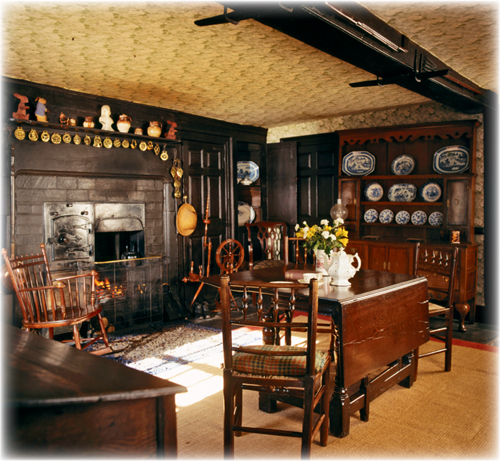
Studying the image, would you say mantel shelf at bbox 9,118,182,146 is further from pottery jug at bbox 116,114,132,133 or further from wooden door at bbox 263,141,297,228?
wooden door at bbox 263,141,297,228

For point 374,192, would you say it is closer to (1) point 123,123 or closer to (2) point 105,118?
(1) point 123,123

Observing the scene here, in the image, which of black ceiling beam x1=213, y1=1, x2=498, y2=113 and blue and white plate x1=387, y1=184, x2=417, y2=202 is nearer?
black ceiling beam x1=213, y1=1, x2=498, y2=113

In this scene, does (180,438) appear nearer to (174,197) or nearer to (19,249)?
(19,249)

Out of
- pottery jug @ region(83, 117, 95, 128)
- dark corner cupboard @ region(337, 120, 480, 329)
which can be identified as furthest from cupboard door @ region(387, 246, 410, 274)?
pottery jug @ region(83, 117, 95, 128)

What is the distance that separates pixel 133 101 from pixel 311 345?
11.9 feet

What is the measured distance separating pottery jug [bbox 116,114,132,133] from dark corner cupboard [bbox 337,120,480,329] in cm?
257

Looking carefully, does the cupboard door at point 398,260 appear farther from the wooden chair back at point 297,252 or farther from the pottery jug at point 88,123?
the pottery jug at point 88,123

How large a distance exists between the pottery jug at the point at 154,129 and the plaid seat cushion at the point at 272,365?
3226 mm

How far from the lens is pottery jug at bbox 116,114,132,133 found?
14.0 ft

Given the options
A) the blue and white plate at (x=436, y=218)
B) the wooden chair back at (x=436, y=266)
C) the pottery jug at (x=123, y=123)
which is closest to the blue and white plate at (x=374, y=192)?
the blue and white plate at (x=436, y=218)

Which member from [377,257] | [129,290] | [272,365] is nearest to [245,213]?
[377,257]

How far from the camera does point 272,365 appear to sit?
6.20 feet

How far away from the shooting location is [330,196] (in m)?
5.73

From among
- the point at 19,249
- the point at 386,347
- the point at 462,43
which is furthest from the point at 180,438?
the point at 462,43
